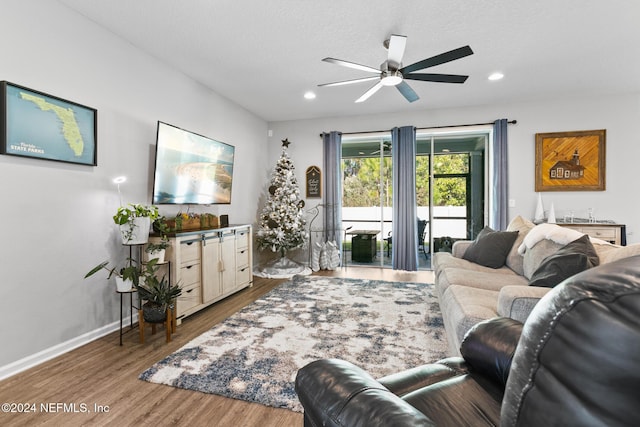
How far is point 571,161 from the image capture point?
195 inches

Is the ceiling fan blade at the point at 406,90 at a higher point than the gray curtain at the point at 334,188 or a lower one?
higher

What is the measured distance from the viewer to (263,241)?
5477 mm

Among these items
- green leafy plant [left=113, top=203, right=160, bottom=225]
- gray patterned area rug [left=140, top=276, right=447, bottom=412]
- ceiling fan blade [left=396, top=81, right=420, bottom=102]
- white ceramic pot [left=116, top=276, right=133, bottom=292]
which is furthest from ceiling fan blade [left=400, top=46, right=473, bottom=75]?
white ceramic pot [left=116, top=276, right=133, bottom=292]

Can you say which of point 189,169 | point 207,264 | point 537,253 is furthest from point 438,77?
point 207,264

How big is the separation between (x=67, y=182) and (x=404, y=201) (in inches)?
182

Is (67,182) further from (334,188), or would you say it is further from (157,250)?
(334,188)

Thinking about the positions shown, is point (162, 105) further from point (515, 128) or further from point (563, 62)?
point (515, 128)

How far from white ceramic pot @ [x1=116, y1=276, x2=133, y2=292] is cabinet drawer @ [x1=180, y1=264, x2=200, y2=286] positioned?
53 centimetres

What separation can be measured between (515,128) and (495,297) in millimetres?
4000

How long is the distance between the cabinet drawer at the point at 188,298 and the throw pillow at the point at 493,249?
3075 mm

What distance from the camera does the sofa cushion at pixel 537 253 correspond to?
2572 mm

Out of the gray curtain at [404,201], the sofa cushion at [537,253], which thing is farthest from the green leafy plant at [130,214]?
the gray curtain at [404,201]

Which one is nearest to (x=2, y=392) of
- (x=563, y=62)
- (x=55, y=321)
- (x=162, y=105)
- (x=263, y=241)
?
(x=55, y=321)

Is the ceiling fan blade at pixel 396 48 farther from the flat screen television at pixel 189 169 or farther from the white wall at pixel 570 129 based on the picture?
the flat screen television at pixel 189 169
